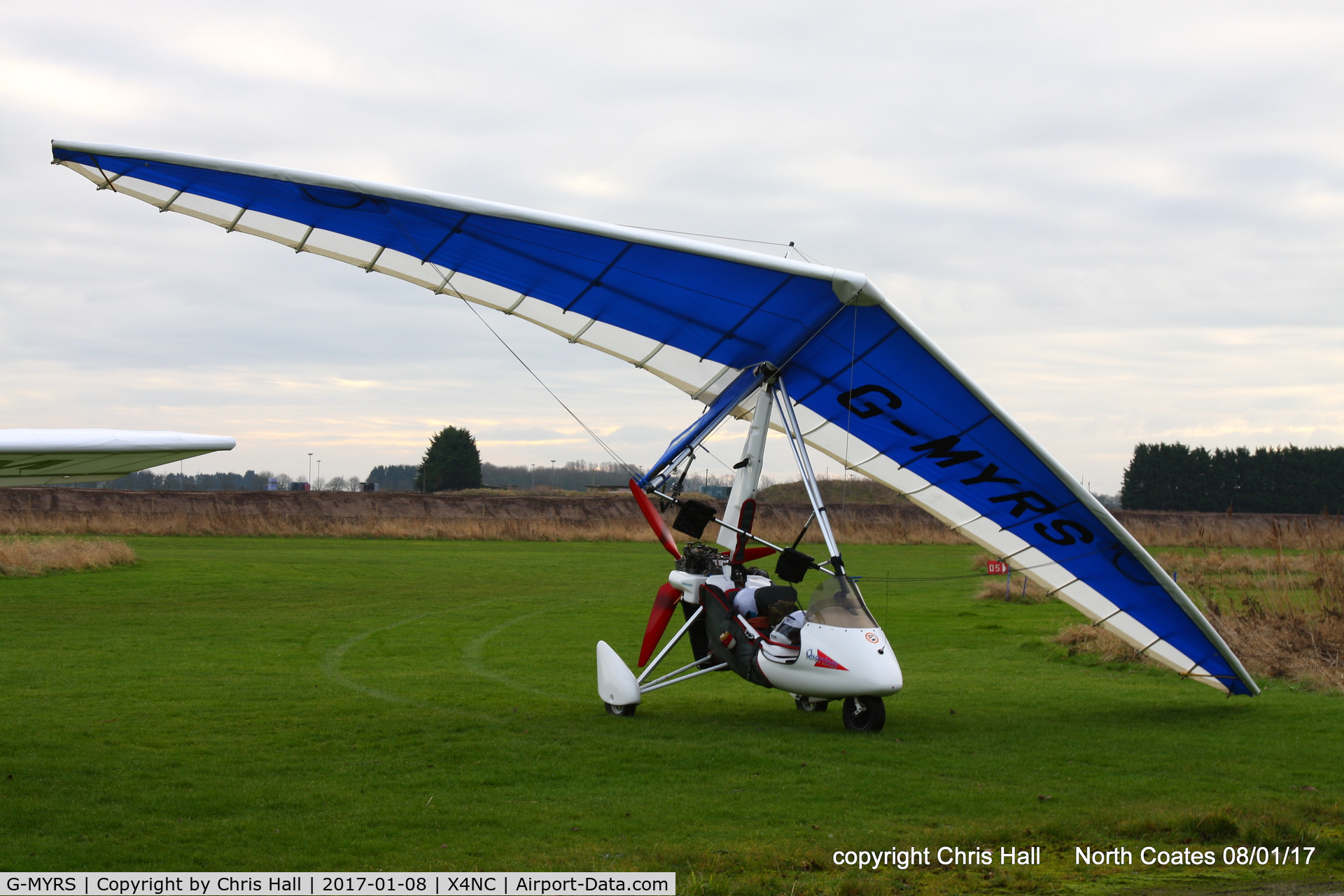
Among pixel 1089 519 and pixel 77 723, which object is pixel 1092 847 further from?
pixel 77 723

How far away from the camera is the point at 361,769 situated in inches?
331

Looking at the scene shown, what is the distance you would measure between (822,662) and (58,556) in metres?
25.1

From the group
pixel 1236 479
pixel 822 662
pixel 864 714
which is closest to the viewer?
pixel 822 662

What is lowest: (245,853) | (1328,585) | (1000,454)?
(245,853)

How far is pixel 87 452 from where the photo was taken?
6316 millimetres

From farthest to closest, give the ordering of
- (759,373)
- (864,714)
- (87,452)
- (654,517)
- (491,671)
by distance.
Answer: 1. (491,671)
2. (759,373)
3. (654,517)
4. (864,714)
5. (87,452)

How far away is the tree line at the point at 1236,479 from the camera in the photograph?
3216 inches

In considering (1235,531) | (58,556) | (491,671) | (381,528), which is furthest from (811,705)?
(1235,531)

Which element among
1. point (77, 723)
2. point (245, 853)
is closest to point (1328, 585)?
point (245, 853)

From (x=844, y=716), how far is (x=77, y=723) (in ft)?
23.6

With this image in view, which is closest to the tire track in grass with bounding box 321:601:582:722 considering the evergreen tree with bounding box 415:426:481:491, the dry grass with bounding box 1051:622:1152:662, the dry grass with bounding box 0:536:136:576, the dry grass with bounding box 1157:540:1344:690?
the dry grass with bounding box 1051:622:1152:662

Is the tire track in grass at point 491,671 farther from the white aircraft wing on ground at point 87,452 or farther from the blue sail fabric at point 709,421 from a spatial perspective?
the white aircraft wing on ground at point 87,452

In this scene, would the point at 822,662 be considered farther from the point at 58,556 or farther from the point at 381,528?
the point at 381,528

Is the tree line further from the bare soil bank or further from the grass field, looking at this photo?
the grass field
